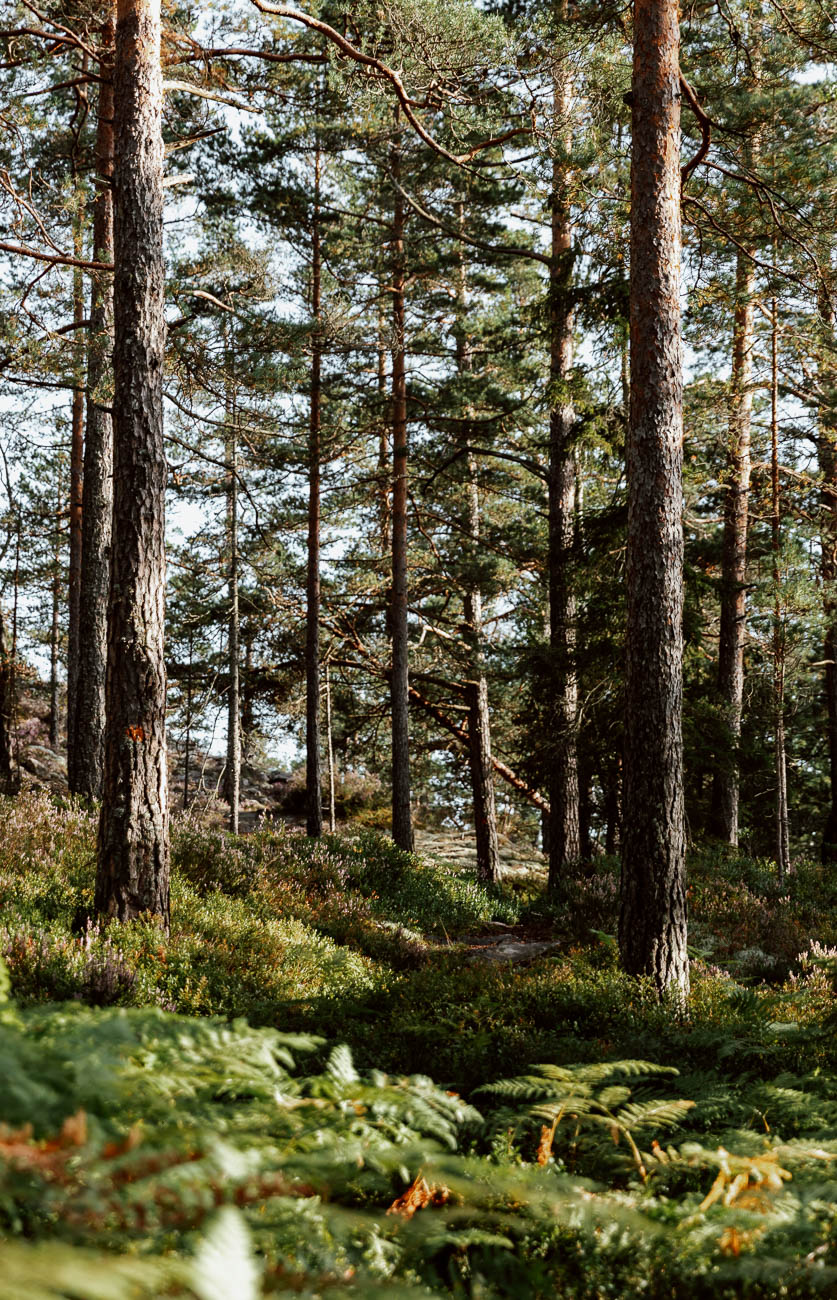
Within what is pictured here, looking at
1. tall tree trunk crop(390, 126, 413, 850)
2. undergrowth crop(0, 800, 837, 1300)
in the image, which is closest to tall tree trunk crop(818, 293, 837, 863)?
tall tree trunk crop(390, 126, 413, 850)

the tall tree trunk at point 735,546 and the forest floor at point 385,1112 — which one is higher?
the tall tree trunk at point 735,546

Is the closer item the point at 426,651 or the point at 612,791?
the point at 612,791

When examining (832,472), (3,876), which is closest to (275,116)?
(3,876)

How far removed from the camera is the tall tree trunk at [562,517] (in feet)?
36.1

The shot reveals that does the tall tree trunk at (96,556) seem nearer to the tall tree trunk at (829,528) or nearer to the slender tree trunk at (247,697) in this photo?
the slender tree trunk at (247,697)

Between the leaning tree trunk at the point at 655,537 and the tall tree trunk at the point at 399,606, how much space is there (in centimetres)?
891

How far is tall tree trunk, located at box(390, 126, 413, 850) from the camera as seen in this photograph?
15750 mm

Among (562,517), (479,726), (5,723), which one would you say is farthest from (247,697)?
(562,517)

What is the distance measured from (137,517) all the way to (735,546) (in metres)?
13.8

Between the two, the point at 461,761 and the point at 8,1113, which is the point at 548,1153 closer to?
the point at 8,1113

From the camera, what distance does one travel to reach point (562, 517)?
13.7m

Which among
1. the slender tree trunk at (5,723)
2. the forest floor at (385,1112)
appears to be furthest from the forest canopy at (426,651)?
the slender tree trunk at (5,723)

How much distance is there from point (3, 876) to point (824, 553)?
17726 mm

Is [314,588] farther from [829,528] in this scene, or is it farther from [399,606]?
[829,528]
